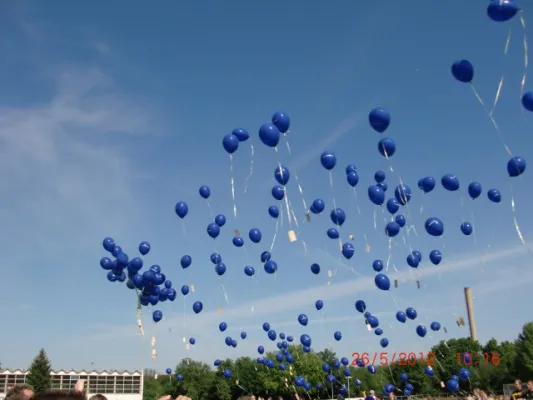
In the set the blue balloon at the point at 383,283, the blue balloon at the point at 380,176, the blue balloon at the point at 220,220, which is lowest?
the blue balloon at the point at 383,283

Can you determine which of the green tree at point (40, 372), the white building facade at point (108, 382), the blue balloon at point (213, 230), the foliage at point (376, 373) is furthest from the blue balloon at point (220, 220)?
the green tree at point (40, 372)

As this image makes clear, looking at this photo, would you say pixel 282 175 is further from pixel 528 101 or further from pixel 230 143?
pixel 528 101

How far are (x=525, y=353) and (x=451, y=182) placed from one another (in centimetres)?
4621

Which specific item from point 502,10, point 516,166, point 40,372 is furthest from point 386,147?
point 40,372

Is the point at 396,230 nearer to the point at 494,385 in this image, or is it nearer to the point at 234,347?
the point at 234,347

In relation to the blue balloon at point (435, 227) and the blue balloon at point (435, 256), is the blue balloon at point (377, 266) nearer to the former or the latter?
the blue balloon at point (435, 256)

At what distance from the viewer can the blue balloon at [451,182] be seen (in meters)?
12.9

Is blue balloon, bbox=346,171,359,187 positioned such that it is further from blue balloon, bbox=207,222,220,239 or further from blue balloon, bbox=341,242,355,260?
blue balloon, bbox=207,222,220,239

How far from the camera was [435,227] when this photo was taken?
43.1 ft

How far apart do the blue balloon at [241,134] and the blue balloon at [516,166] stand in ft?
20.0

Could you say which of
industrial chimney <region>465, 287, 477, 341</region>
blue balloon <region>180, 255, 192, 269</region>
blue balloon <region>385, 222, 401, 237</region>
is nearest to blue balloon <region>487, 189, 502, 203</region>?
blue balloon <region>385, 222, 401, 237</region>

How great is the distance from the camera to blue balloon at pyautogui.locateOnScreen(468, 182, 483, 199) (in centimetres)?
1309

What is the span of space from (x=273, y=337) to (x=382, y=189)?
10.1 m
